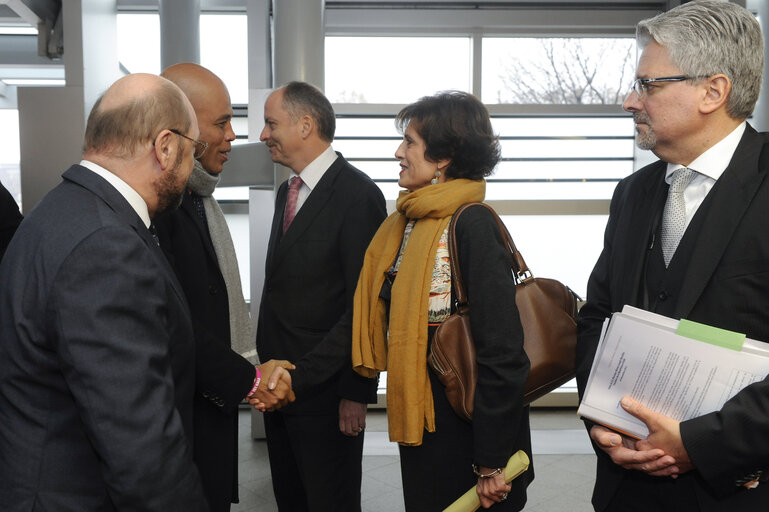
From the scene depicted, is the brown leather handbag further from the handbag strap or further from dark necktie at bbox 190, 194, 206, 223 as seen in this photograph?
dark necktie at bbox 190, 194, 206, 223

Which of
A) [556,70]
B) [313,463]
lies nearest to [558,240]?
[556,70]

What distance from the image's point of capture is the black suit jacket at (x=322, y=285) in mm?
2459

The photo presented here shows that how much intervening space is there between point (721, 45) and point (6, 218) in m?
2.69

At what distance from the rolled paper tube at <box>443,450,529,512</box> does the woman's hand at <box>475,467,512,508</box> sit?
0.02 meters

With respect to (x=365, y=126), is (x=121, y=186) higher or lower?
lower

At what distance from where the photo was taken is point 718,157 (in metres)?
1.51

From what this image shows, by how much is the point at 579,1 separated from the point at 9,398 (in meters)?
4.81

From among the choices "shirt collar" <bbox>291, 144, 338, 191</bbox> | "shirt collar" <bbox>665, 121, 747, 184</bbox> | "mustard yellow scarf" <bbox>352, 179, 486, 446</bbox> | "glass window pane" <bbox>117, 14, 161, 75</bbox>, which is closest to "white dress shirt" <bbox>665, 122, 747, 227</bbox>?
"shirt collar" <bbox>665, 121, 747, 184</bbox>

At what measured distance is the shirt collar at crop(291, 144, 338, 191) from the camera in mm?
2662

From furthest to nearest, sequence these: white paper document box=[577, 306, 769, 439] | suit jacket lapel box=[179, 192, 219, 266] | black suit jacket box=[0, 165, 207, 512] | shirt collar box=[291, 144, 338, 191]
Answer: shirt collar box=[291, 144, 338, 191] < suit jacket lapel box=[179, 192, 219, 266] < white paper document box=[577, 306, 769, 439] < black suit jacket box=[0, 165, 207, 512]

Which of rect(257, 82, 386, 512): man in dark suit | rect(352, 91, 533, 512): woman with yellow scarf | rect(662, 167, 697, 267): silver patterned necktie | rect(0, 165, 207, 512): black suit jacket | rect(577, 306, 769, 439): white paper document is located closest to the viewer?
rect(0, 165, 207, 512): black suit jacket

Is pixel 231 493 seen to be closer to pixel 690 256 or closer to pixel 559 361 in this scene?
pixel 559 361

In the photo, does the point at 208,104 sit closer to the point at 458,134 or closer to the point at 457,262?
the point at 458,134

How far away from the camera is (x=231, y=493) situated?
7.35 ft
